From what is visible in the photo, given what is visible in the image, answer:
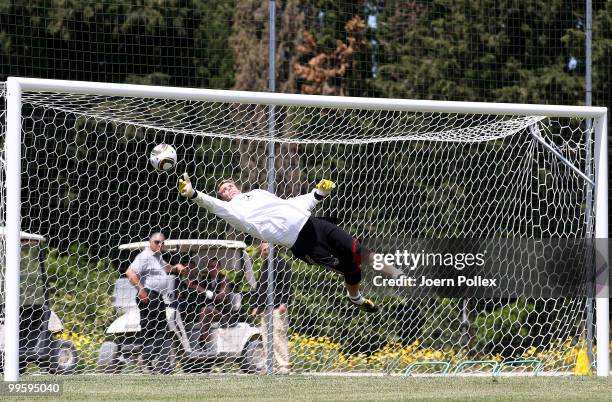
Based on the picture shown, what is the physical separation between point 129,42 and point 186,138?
229 centimetres

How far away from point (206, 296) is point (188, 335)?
0.47 meters

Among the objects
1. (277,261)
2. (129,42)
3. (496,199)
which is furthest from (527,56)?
(277,261)

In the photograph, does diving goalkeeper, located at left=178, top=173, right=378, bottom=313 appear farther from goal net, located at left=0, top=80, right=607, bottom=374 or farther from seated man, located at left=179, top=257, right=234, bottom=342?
seated man, located at left=179, top=257, right=234, bottom=342

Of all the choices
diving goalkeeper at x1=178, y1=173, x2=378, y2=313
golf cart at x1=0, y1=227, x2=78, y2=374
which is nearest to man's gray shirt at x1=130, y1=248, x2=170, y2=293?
golf cart at x1=0, y1=227, x2=78, y2=374

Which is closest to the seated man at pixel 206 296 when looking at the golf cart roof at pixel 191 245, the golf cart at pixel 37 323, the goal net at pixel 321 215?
the goal net at pixel 321 215

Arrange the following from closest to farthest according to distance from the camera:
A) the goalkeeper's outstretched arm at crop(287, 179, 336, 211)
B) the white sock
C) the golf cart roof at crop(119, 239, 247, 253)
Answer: the goalkeeper's outstretched arm at crop(287, 179, 336, 211), the white sock, the golf cart roof at crop(119, 239, 247, 253)

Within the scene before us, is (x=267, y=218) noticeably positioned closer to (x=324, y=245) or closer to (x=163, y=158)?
→ (x=324, y=245)

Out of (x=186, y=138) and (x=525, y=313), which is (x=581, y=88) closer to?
(x=525, y=313)

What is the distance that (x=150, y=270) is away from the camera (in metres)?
11.7

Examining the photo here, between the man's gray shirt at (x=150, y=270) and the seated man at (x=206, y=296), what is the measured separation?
0.43 meters

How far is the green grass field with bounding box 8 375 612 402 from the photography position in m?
8.41

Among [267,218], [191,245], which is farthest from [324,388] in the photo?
[191,245]

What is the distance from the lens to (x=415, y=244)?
523 inches

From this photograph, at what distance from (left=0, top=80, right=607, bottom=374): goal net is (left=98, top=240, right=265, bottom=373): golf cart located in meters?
0.02
